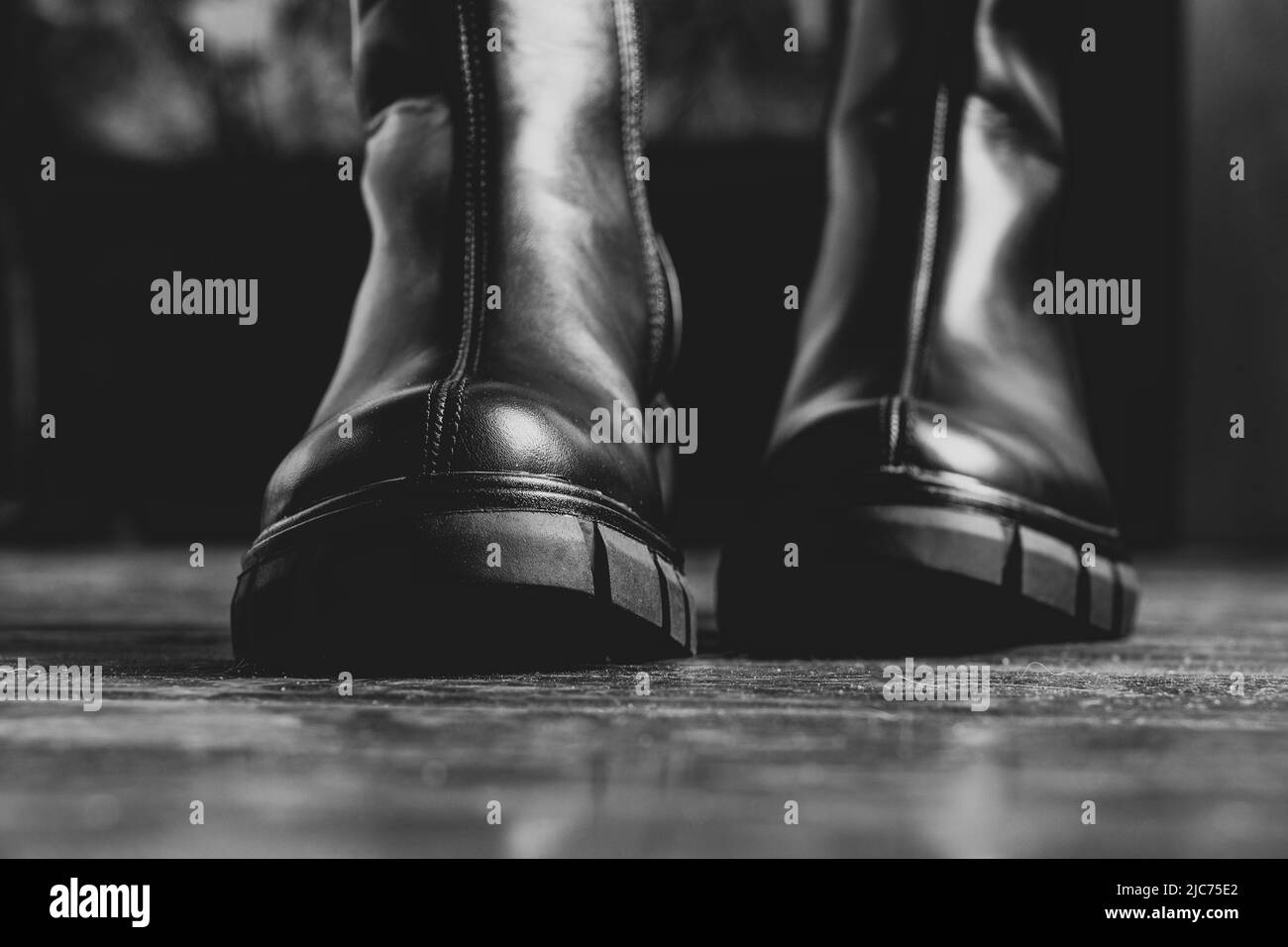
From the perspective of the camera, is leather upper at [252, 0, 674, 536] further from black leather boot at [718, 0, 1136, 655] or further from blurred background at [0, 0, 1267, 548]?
blurred background at [0, 0, 1267, 548]

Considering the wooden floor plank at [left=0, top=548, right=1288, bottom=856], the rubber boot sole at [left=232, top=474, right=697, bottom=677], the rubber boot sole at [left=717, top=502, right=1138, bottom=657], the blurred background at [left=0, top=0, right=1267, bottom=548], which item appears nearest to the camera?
the wooden floor plank at [left=0, top=548, right=1288, bottom=856]

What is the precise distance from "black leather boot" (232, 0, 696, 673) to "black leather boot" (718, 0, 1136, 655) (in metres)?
0.07

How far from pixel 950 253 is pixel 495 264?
10.2 inches

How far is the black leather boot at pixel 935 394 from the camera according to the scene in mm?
621

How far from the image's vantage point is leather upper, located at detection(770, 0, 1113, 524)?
69cm

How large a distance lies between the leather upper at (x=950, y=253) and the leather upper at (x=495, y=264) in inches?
4.0

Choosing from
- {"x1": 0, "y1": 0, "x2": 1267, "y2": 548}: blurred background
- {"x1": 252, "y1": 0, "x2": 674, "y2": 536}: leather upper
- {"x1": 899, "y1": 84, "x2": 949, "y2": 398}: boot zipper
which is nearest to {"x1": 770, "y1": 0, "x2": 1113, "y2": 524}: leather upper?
{"x1": 899, "y1": 84, "x2": 949, "y2": 398}: boot zipper

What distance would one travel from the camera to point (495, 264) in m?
0.61

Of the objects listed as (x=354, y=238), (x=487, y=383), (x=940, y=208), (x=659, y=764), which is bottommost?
(x=659, y=764)

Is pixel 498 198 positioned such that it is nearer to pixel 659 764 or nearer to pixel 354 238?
pixel 659 764

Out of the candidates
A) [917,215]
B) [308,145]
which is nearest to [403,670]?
[917,215]

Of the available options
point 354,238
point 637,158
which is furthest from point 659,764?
point 354,238
